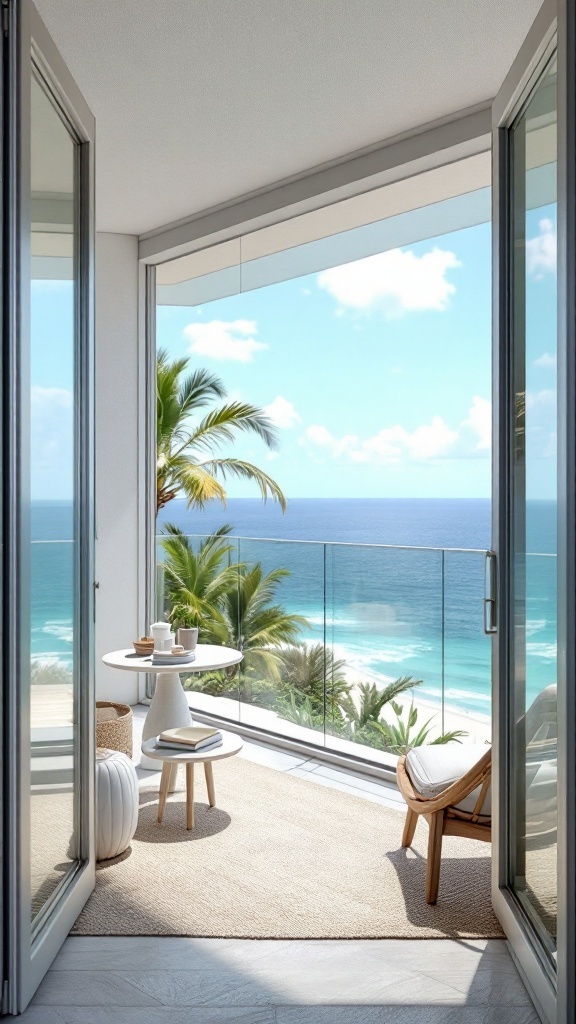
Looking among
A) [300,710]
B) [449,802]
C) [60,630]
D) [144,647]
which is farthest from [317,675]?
[60,630]

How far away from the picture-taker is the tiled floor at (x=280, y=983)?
2.02m

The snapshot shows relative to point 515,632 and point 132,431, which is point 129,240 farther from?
point 515,632

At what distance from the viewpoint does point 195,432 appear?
5.32m

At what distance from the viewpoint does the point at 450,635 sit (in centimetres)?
386

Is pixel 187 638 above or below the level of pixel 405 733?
above

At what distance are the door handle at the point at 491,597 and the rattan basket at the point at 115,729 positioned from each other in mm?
2084

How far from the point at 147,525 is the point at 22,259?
3.34 meters

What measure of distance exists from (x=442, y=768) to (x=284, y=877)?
2.27 feet

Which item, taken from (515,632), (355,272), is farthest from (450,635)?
(355,272)

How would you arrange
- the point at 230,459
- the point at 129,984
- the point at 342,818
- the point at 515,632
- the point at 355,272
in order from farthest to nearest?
the point at 355,272
the point at 230,459
the point at 342,818
the point at 515,632
the point at 129,984

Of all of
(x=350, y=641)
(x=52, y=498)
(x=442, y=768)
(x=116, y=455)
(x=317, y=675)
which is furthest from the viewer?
(x=116, y=455)

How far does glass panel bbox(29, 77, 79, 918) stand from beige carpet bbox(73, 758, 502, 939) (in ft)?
1.10

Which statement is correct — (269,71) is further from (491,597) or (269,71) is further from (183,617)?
(183,617)

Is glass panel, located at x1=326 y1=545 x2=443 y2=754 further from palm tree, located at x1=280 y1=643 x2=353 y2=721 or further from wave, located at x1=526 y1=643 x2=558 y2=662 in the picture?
wave, located at x1=526 y1=643 x2=558 y2=662
